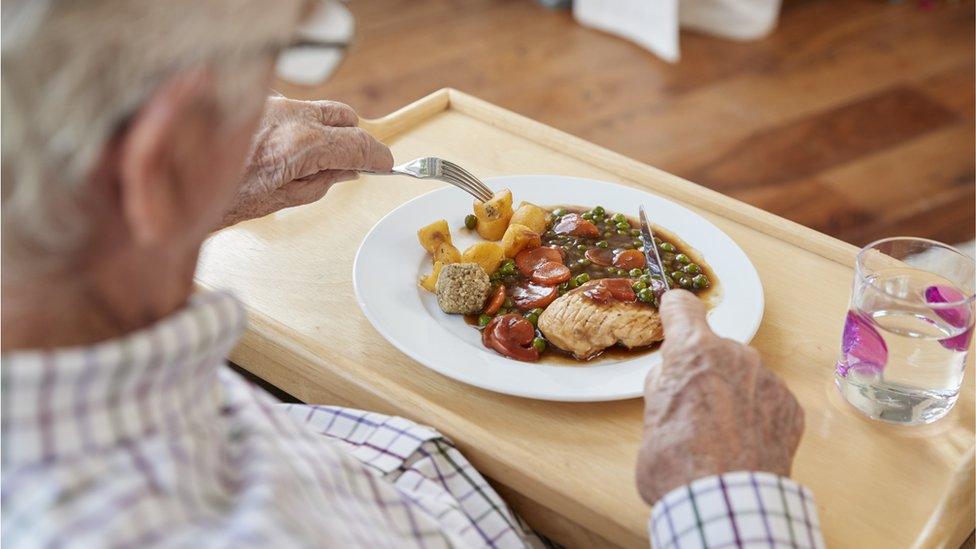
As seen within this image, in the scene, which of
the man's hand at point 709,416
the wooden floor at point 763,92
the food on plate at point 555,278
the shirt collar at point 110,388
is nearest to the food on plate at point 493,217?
the food on plate at point 555,278

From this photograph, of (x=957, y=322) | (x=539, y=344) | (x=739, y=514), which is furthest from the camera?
(x=539, y=344)

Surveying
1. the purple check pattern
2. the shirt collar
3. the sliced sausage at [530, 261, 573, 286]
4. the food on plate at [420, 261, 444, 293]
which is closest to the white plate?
the food on plate at [420, 261, 444, 293]

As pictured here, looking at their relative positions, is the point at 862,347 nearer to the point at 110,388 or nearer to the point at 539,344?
the point at 539,344

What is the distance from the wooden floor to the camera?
258cm

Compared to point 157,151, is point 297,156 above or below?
below

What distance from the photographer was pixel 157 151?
0.57m

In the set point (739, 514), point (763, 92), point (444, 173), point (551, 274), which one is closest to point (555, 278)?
point (551, 274)

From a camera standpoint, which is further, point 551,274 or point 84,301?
point 551,274

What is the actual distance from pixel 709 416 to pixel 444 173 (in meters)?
0.56

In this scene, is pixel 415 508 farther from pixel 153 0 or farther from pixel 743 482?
pixel 153 0

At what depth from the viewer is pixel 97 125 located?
1.82ft

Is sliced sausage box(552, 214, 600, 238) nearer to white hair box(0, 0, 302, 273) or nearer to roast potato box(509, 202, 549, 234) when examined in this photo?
roast potato box(509, 202, 549, 234)

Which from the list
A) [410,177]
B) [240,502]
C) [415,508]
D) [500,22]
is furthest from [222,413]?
[500,22]

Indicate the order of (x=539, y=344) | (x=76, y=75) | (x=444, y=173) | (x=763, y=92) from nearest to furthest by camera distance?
(x=76, y=75), (x=539, y=344), (x=444, y=173), (x=763, y=92)
